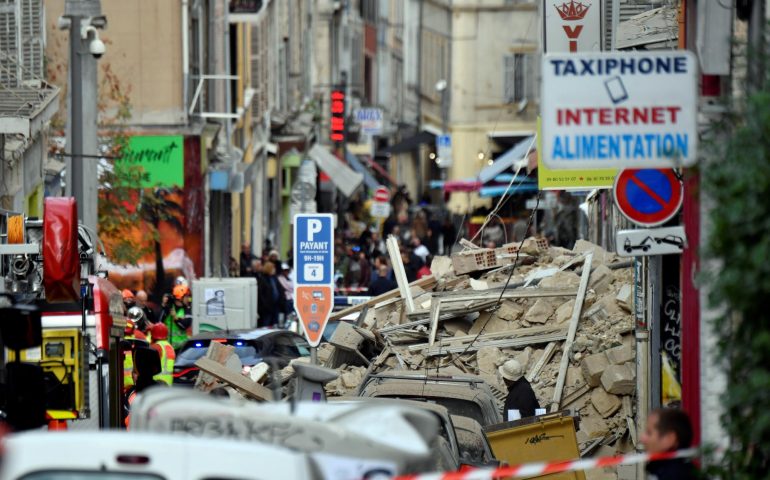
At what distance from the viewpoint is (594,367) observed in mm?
18094

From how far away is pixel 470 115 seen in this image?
6775 cm

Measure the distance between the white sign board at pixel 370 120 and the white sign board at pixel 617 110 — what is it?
57.5 metres

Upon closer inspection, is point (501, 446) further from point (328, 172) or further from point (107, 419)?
point (328, 172)

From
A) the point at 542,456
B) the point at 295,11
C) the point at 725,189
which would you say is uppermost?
the point at 295,11

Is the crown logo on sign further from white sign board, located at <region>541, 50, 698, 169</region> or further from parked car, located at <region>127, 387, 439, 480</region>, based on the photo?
parked car, located at <region>127, 387, 439, 480</region>

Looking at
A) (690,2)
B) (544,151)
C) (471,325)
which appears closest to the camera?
(544,151)

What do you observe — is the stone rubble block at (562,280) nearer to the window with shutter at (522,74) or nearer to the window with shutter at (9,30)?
the window with shutter at (9,30)

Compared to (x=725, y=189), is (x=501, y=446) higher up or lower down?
lower down

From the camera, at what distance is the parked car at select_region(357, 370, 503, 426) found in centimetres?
1533

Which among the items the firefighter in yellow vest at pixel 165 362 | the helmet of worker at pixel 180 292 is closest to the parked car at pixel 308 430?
the firefighter in yellow vest at pixel 165 362

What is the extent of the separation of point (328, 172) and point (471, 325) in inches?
1405

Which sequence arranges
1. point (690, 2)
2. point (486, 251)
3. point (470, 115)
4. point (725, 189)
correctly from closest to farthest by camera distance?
1. point (725, 189)
2. point (690, 2)
3. point (486, 251)
4. point (470, 115)

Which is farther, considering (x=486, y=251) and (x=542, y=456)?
(x=486, y=251)

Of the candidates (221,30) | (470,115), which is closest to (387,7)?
(470,115)
